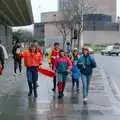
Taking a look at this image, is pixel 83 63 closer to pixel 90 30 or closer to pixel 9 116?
pixel 9 116

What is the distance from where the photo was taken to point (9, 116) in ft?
39.2

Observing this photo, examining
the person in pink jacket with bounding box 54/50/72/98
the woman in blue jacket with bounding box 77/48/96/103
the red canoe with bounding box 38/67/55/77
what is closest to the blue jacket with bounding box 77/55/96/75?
the woman in blue jacket with bounding box 77/48/96/103

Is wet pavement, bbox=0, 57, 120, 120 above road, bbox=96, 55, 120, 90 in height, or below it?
above

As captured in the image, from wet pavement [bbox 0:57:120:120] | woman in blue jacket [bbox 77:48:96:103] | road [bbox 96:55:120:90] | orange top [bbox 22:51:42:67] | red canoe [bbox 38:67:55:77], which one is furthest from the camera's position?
road [bbox 96:55:120:90]

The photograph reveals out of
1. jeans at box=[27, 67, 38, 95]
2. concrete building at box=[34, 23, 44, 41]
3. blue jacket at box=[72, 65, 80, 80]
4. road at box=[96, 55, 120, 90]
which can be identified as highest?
jeans at box=[27, 67, 38, 95]

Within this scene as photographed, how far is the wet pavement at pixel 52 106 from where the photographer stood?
470 inches

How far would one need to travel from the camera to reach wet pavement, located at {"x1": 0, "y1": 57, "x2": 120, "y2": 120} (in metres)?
11.9

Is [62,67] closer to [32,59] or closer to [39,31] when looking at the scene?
[32,59]

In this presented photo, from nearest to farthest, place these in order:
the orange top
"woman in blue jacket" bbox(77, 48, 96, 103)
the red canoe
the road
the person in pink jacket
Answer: "woman in blue jacket" bbox(77, 48, 96, 103) < the person in pink jacket < the orange top < the red canoe < the road

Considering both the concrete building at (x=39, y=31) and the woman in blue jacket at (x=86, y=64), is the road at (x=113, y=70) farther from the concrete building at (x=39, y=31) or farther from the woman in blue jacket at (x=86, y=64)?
the concrete building at (x=39, y=31)

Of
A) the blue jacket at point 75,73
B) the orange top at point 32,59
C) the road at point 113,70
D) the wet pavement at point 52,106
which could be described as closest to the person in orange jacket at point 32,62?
the orange top at point 32,59

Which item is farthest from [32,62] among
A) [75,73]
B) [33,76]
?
[75,73]

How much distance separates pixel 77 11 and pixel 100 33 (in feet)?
242

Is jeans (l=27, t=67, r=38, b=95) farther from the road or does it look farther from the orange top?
the road
